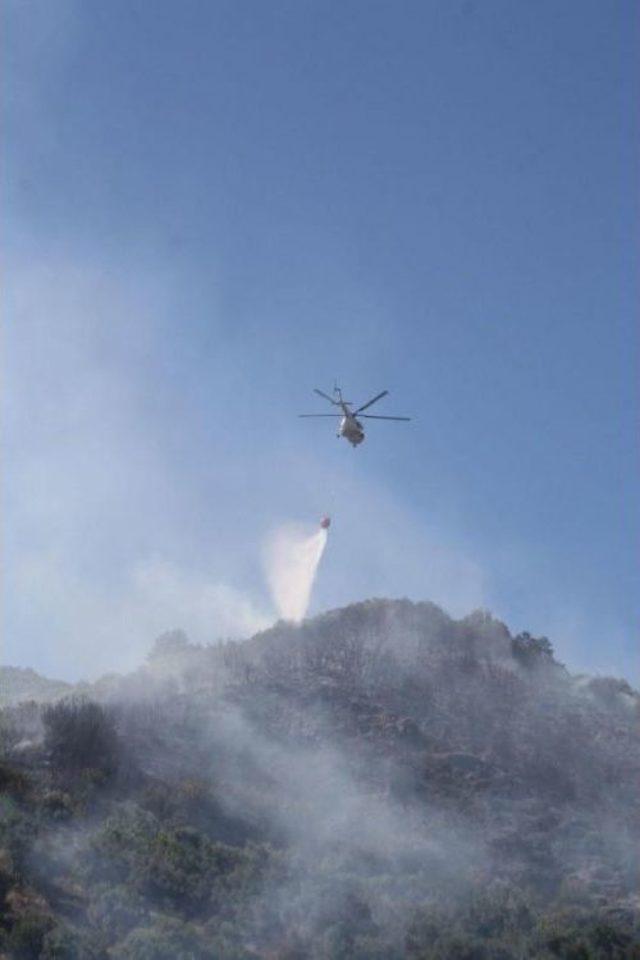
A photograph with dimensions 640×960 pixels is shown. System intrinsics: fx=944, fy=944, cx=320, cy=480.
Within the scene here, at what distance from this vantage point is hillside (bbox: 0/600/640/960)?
25953mm

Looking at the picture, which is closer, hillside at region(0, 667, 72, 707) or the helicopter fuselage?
the helicopter fuselage

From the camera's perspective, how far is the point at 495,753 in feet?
136

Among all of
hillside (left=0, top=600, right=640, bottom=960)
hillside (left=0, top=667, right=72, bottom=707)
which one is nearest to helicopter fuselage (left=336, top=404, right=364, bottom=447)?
hillside (left=0, top=600, right=640, bottom=960)

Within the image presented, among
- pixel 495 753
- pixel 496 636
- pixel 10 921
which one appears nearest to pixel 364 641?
pixel 496 636

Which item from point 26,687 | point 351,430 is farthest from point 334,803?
point 26,687

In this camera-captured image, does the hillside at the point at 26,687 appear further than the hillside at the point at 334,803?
Yes

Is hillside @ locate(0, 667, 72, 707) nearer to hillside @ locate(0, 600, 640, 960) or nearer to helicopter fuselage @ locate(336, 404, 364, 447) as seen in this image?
hillside @ locate(0, 600, 640, 960)

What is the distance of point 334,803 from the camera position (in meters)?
36.0

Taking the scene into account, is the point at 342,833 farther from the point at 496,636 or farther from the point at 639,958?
the point at 496,636

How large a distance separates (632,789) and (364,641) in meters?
16.1

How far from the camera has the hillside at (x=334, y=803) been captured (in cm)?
2595

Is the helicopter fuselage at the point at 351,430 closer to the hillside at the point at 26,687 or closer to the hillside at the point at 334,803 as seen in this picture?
the hillside at the point at 334,803

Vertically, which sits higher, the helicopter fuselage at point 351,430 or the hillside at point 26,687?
the helicopter fuselage at point 351,430

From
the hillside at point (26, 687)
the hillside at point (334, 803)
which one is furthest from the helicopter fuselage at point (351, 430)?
the hillside at point (26, 687)
